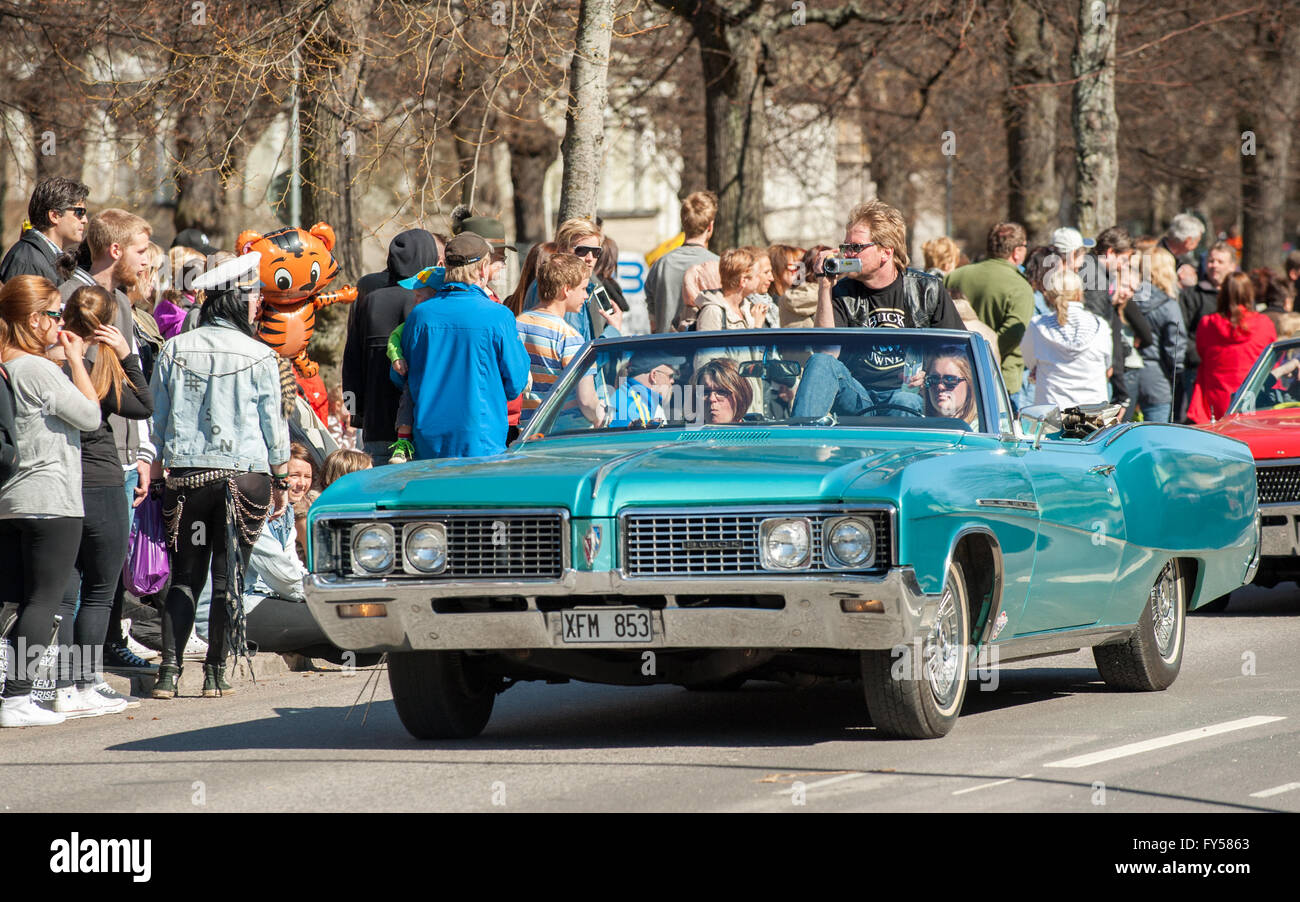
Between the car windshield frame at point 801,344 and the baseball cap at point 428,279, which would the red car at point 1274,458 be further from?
the baseball cap at point 428,279

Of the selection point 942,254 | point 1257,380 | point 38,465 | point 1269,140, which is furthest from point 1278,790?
point 1269,140

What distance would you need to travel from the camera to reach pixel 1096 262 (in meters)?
14.6

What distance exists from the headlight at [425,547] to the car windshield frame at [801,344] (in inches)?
45.6

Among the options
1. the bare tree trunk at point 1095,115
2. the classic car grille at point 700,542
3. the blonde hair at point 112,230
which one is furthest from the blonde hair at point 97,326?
the bare tree trunk at point 1095,115

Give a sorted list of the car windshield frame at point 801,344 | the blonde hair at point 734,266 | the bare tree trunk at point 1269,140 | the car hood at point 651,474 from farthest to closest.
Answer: the bare tree trunk at point 1269,140 → the blonde hair at point 734,266 → the car windshield frame at point 801,344 → the car hood at point 651,474

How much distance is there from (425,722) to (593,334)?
15.5 ft

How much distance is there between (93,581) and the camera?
8922mm

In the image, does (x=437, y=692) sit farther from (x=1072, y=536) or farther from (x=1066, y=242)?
(x=1066, y=242)

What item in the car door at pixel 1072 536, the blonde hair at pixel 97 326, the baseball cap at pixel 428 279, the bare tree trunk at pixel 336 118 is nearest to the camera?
the car door at pixel 1072 536

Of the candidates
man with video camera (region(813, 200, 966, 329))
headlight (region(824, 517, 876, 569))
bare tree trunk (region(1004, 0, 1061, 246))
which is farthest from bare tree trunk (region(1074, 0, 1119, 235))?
headlight (region(824, 517, 876, 569))

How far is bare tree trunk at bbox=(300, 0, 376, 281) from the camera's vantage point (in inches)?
564

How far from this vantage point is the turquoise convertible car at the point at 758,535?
6574 millimetres
